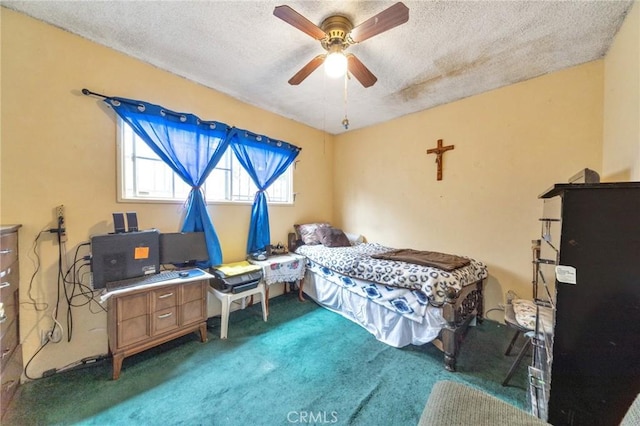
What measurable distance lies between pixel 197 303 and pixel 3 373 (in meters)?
1.05

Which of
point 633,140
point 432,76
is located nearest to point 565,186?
point 633,140

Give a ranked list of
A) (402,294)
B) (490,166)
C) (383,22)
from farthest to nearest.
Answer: (490,166) → (402,294) → (383,22)

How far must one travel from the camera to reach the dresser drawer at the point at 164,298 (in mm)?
1876

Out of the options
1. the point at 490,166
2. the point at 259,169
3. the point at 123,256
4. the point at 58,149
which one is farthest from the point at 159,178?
the point at 490,166

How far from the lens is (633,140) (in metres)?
1.51

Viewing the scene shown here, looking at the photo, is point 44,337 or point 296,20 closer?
point 296,20

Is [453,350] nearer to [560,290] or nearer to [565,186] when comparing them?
[560,290]

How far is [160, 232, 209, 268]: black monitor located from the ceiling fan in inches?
69.3

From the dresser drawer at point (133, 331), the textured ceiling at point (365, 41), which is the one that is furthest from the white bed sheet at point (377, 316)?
the textured ceiling at point (365, 41)

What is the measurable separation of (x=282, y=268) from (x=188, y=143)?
1665 millimetres

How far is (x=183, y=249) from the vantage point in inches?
89.2

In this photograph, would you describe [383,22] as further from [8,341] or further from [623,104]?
[8,341]

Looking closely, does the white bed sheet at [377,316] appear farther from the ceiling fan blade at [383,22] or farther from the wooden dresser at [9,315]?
the wooden dresser at [9,315]
